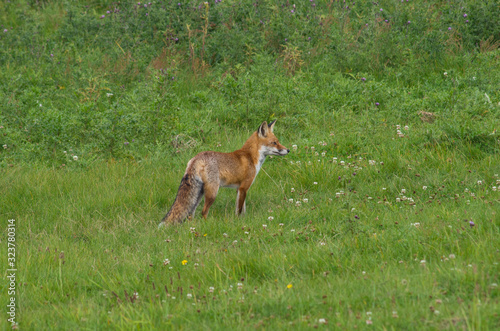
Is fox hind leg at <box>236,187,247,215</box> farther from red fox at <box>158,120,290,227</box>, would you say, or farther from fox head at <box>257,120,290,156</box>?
fox head at <box>257,120,290,156</box>

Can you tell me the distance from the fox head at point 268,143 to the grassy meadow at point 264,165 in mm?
578

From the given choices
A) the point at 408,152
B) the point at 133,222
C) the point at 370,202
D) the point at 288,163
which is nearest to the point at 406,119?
the point at 408,152

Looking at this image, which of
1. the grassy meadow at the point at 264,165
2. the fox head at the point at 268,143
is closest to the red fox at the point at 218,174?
the fox head at the point at 268,143

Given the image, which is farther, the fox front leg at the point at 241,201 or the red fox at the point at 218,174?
the fox front leg at the point at 241,201

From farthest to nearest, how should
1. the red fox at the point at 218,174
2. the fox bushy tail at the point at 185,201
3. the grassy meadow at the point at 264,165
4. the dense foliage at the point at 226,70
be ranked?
the dense foliage at the point at 226,70 < the red fox at the point at 218,174 < the fox bushy tail at the point at 185,201 < the grassy meadow at the point at 264,165

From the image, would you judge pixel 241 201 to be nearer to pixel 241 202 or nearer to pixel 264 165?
pixel 241 202

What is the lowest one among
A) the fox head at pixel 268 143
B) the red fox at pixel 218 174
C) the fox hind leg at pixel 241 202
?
the fox hind leg at pixel 241 202

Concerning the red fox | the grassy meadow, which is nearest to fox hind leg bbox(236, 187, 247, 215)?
the red fox

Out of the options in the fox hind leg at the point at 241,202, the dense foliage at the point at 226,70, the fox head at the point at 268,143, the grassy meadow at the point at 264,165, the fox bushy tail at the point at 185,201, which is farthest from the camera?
the dense foliage at the point at 226,70

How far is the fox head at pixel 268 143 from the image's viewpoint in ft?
27.2

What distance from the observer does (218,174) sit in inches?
303

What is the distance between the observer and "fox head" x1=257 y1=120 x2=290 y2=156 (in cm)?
830

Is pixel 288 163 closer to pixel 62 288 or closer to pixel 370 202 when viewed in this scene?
pixel 370 202

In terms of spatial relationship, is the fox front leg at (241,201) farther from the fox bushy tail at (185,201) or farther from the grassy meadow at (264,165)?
the fox bushy tail at (185,201)
